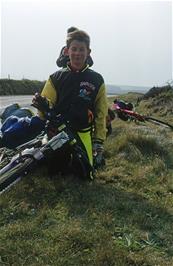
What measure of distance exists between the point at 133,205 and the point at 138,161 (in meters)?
2.25

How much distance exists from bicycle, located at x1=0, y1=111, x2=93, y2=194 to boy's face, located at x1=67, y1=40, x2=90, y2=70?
2.61 ft

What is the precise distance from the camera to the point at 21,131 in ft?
20.1

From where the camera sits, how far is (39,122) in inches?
244

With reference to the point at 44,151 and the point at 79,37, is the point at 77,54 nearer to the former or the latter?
the point at 79,37

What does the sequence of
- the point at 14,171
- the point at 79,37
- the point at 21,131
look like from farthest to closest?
the point at 79,37
the point at 21,131
the point at 14,171

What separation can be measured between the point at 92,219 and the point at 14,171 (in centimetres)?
94

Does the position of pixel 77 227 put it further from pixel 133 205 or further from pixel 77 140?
pixel 77 140

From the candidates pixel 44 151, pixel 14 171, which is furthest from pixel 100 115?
pixel 14 171

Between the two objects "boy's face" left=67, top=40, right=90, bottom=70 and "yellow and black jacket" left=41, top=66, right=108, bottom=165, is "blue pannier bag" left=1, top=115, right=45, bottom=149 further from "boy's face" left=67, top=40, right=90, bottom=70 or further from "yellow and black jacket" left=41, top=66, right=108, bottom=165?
"boy's face" left=67, top=40, right=90, bottom=70

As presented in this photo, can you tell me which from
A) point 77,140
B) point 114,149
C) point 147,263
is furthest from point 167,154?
point 147,263

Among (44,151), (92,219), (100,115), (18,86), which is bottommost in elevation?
(18,86)

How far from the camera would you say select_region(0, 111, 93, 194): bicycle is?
494cm

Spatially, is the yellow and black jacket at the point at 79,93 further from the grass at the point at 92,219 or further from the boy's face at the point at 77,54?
the grass at the point at 92,219

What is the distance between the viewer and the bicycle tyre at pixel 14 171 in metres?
4.88
